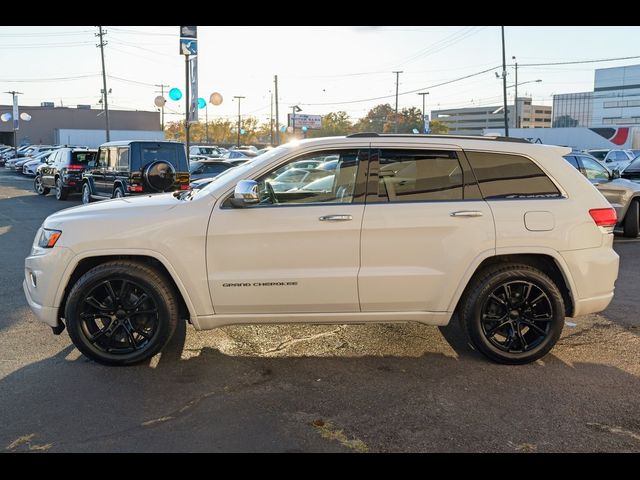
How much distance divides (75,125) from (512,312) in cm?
8633

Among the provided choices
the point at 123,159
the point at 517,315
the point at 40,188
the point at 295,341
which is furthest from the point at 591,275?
the point at 40,188

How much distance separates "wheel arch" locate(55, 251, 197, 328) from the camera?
454 centimetres

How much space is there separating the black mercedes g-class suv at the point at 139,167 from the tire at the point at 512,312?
402 inches

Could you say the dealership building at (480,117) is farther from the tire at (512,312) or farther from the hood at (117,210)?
the hood at (117,210)

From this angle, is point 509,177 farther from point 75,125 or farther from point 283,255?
point 75,125

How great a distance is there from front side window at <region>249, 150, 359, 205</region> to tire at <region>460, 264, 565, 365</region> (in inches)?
52.2

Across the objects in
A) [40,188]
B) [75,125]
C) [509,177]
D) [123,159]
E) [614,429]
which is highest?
[75,125]

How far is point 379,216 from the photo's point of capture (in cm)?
456

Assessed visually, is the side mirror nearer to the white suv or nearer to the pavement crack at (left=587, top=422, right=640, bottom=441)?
the white suv

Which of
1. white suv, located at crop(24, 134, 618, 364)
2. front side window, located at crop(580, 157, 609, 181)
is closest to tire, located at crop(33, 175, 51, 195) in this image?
front side window, located at crop(580, 157, 609, 181)

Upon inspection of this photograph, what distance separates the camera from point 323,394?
165 inches
